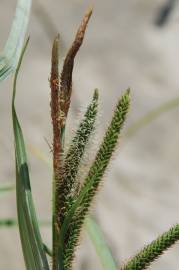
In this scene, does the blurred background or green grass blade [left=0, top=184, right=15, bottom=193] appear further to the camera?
the blurred background

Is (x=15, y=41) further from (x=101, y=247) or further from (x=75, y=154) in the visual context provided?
(x=101, y=247)

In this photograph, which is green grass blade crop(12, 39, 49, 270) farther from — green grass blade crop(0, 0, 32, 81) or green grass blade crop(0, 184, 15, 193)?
green grass blade crop(0, 184, 15, 193)

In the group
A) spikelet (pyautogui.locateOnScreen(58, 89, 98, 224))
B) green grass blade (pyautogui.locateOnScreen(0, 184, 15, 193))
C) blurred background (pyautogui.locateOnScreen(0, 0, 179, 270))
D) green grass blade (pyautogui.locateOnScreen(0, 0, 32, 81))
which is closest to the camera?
spikelet (pyautogui.locateOnScreen(58, 89, 98, 224))

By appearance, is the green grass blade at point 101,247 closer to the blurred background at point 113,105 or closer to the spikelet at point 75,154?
the spikelet at point 75,154

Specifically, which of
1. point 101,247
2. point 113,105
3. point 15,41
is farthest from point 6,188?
point 113,105

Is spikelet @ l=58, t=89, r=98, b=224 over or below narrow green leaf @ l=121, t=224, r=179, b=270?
over

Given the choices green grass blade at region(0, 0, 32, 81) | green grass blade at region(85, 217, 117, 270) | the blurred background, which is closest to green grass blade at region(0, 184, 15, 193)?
green grass blade at region(85, 217, 117, 270)

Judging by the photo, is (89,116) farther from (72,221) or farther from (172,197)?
(172,197)
